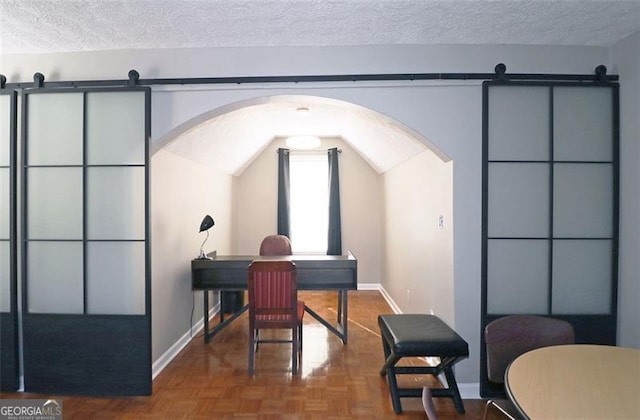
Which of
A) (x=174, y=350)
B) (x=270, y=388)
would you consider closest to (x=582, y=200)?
(x=270, y=388)

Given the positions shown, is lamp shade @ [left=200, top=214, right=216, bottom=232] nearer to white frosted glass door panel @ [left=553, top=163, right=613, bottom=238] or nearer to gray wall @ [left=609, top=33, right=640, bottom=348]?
white frosted glass door panel @ [left=553, top=163, right=613, bottom=238]

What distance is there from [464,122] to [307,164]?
4017 millimetres

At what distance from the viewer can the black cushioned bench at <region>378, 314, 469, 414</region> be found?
238 centimetres

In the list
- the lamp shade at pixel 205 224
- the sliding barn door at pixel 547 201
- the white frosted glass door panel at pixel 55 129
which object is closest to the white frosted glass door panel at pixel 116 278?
the white frosted glass door panel at pixel 55 129

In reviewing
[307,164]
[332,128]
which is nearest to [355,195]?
[307,164]

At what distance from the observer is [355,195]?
6379mm

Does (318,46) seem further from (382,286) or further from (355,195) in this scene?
(382,286)

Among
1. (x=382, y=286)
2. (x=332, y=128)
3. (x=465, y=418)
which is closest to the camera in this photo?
(x=465, y=418)

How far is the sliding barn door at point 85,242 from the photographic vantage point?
8.68ft

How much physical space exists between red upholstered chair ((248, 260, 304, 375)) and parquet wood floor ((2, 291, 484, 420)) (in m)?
0.23

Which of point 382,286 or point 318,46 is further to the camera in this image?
point 382,286

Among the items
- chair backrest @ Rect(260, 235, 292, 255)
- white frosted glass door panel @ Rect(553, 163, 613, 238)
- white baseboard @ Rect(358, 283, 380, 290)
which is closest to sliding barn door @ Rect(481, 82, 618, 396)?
white frosted glass door panel @ Rect(553, 163, 613, 238)

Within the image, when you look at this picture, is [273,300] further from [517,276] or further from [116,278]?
[517,276]

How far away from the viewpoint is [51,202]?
2725mm
